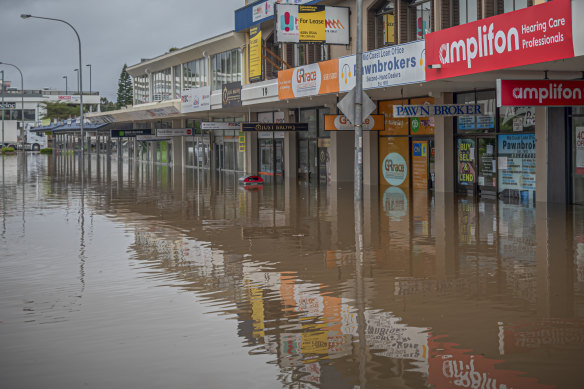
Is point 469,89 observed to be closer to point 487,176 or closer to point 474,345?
point 487,176

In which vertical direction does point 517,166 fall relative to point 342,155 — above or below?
below

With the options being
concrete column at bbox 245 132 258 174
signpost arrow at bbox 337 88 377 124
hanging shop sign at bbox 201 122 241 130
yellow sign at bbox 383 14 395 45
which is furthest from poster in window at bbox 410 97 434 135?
concrete column at bbox 245 132 258 174

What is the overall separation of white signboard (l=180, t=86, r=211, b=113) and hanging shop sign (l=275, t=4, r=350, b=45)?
15.8 metres

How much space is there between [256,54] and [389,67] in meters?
11.6

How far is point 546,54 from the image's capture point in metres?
16.6

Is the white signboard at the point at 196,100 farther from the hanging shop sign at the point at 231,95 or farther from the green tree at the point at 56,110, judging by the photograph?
the green tree at the point at 56,110

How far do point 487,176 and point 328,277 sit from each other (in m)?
16.0

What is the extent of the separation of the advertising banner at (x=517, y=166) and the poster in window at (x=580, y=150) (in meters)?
2.25

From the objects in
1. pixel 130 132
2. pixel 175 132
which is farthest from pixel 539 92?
pixel 130 132

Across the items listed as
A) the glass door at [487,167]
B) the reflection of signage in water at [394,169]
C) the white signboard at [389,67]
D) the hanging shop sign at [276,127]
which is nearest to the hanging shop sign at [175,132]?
the hanging shop sign at [276,127]

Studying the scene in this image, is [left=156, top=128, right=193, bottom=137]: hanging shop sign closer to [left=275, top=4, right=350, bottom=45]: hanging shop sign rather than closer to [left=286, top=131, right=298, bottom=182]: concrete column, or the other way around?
[left=286, top=131, right=298, bottom=182]: concrete column

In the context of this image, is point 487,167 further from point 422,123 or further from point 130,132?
point 130,132

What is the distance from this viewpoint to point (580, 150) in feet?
68.3

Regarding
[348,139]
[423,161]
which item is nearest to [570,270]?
[423,161]
